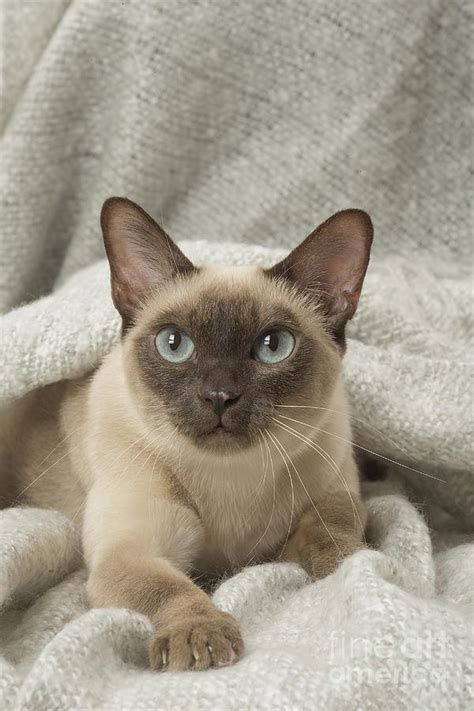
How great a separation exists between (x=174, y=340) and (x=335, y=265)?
1.00 ft

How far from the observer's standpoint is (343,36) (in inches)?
85.8

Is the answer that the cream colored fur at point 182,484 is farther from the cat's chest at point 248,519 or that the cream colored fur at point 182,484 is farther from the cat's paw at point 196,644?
the cat's paw at point 196,644

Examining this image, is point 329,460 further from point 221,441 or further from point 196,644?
point 196,644

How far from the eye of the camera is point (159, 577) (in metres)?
1.24

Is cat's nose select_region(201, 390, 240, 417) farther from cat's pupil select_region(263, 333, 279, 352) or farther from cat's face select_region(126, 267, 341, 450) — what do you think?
cat's pupil select_region(263, 333, 279, 352)

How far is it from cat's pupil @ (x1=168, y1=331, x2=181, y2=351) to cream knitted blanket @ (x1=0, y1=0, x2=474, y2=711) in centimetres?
32

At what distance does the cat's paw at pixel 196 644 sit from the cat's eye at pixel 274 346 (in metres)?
0.39

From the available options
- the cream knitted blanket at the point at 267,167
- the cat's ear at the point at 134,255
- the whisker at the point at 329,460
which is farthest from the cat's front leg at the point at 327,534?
the cat's ear at the point at 134,255

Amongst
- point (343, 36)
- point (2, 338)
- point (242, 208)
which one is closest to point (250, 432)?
point (2, 338)

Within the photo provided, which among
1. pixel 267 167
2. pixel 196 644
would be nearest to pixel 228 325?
pixel 196 644

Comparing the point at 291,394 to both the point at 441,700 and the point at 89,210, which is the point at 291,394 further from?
the point at 89,210

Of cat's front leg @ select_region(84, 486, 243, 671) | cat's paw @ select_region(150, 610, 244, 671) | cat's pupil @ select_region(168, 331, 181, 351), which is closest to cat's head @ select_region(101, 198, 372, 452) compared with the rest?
cat's pupil @ select_region(168, 331, 181, 351)

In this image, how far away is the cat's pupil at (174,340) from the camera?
1.34 m

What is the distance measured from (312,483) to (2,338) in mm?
635
